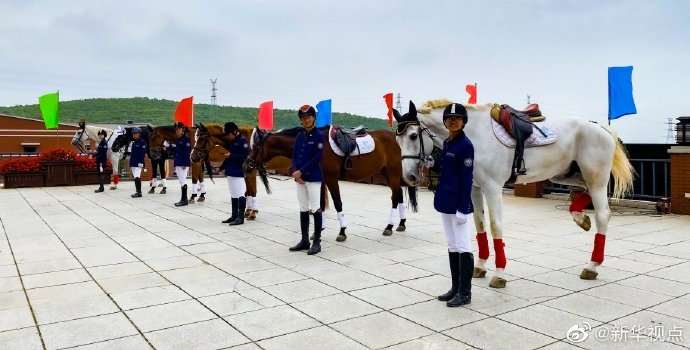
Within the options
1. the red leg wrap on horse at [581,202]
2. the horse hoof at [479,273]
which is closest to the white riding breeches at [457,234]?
the horse hoof at [479,273]

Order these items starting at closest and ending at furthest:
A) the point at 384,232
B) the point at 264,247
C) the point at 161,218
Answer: the point at 264,247 < the point at 384,232 < the point at 161,218

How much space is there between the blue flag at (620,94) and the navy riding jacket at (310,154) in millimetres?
6817

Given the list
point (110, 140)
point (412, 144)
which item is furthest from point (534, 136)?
point (110, 140)

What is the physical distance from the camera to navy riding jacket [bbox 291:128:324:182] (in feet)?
21.9

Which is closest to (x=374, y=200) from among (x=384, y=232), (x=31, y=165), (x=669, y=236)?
(x=384, y=232)

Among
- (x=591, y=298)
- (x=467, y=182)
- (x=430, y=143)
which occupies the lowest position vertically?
(x=591, y=298)

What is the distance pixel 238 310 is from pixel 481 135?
9.33 ft

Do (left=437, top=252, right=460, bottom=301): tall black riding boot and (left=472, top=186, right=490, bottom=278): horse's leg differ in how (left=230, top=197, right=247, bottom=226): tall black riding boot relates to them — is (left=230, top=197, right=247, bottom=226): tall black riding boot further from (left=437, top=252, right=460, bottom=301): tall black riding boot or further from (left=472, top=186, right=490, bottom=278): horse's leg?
(left=437, top=252, right=460, bottom=301): tall black riding boot

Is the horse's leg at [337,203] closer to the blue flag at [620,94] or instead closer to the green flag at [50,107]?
the blue flag at [620,94]

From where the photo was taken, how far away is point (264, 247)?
7.10m

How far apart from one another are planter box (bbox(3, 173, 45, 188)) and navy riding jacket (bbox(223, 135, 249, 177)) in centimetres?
1037

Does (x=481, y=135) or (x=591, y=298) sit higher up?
(x=481, y=135)

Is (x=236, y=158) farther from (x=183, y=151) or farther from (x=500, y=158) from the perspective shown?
(x=500, y=158)

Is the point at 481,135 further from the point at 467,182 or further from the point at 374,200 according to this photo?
the point at 374,200
